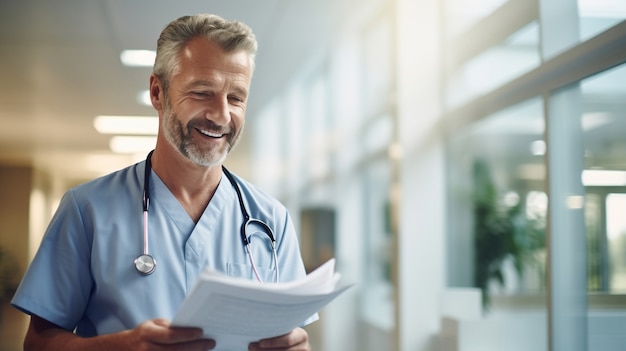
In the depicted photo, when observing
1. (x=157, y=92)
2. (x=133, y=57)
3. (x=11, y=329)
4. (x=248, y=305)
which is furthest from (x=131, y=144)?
(x=248, y=305)

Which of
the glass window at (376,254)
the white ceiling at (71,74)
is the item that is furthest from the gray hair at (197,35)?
the glass window at (376,254)

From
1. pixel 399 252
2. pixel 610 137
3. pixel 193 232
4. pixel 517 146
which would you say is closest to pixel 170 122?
pixel 193 232

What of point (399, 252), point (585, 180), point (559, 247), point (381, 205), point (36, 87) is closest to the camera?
point (585, 180)

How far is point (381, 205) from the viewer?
4.13 meters

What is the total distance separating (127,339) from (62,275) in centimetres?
23

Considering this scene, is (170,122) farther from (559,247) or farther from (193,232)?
(559,247)

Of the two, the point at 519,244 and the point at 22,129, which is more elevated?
the point at 22,129

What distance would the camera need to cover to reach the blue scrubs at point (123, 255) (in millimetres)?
1191

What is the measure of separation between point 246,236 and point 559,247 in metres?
1.52

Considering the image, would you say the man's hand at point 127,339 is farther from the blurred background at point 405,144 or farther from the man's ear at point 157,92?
the blurred background at point 405,144

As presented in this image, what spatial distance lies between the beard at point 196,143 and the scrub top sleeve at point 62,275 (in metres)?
0.21

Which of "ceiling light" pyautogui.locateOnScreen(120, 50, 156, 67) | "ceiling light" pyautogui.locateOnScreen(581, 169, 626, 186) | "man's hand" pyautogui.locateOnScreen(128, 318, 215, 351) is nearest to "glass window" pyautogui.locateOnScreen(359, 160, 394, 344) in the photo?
"ceiling light" pyautogui.locateOnScreen(120, 50, 156, 67)

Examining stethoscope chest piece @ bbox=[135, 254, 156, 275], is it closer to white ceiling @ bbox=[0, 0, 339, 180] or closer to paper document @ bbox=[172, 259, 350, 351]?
paper document @ bbox=[172, 259, 350, 351]

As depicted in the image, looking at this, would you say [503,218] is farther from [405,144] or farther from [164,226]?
[164,226]
